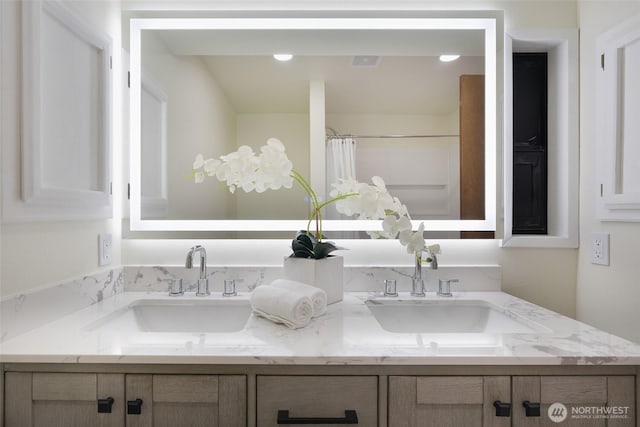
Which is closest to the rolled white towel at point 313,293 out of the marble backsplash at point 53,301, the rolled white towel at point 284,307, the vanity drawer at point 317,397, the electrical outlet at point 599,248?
the rolled white towel at point 284,307

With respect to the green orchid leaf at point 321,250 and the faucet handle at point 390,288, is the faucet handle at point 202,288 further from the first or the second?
the faucet handle at point 390,288

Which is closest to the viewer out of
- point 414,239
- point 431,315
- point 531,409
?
point 531,409

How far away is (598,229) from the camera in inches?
53.6

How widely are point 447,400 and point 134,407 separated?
703 mm

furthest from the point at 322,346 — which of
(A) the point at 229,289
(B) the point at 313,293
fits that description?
(A) the point at 229,289

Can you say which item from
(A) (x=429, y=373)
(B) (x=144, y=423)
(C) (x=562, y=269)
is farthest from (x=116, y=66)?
(C) (x=562, y=269)

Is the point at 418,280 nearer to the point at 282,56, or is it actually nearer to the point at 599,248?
the point at 599,248

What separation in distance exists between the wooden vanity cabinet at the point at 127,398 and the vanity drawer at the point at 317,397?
0.17 feet

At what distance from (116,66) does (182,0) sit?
0.36 metres

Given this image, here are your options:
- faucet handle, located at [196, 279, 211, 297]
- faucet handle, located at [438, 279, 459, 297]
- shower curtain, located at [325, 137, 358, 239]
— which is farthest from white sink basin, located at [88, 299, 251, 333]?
faucet handle, located at [438, 279, 459, 297]

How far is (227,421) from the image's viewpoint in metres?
0.86

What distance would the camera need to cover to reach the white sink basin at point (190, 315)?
1291 millimetres

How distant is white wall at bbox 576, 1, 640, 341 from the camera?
1205 mm

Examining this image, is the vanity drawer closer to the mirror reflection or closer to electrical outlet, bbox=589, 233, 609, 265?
the mirror reflection
